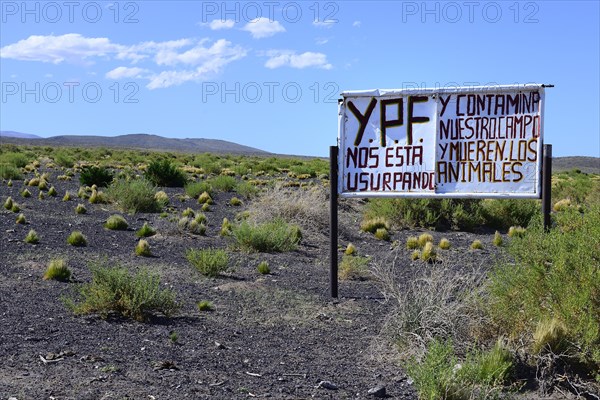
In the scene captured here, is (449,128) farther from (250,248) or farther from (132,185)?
(132,185)

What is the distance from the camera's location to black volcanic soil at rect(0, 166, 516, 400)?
604 centimetres

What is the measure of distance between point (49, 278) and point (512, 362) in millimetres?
6710

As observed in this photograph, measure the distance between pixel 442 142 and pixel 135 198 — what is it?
12883mm

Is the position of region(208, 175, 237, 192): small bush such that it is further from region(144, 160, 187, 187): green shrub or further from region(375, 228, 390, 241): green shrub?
region(375, 228, 390, 241): green shrub

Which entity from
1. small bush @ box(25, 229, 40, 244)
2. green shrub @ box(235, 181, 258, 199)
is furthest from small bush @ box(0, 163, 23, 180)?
small bush @ box(25, 229, 40, 244)

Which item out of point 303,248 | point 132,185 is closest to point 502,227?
point 303,248

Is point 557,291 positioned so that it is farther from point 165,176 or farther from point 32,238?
point 165,176

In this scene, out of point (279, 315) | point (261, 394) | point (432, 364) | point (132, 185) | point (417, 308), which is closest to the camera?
point (432, 364)

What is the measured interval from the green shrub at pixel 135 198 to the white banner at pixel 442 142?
1169 cm

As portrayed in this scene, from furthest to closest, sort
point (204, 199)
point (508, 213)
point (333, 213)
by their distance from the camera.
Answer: point (204, 199), point (508, 213), point (333, 213)

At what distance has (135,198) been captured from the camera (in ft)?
68.8

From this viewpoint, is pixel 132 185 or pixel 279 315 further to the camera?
pixel 132 185

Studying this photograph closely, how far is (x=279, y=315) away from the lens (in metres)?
8.98

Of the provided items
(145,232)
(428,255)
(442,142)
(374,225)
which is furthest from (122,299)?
(374,225)
